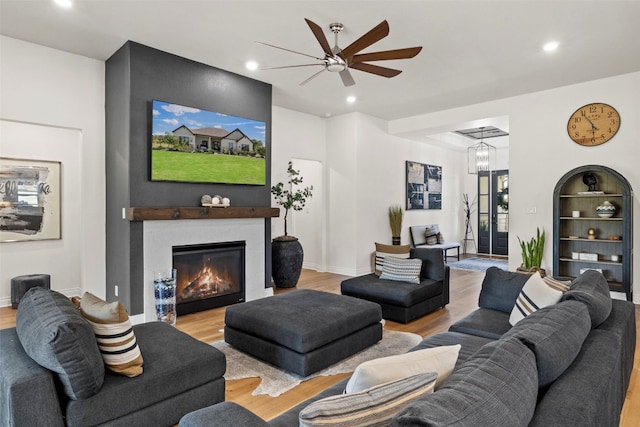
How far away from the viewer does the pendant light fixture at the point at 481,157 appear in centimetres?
823

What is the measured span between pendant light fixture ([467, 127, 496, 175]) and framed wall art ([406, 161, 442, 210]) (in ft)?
3.09

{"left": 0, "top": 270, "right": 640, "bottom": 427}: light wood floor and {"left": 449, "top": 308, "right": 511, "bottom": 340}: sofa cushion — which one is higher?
{"left": 449, "top": 308, "right": 511, "bottom": 340}: sofa cushion

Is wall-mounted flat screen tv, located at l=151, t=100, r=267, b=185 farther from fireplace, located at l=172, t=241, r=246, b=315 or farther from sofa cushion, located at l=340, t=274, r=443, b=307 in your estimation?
sofa cushion, located at l=340, t=274, r=443, b=307

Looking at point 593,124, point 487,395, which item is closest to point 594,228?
point 593,124

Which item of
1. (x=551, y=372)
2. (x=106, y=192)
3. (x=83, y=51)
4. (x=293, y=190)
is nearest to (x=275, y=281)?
(x=293, y=190)

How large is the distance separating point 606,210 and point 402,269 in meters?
3.08

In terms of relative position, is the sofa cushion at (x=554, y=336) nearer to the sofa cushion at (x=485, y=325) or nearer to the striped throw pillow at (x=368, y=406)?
the striped throw pillow at (x=368, y=406)

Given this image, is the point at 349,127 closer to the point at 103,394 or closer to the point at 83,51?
the point at 83,51

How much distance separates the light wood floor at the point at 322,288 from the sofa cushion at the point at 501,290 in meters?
0.79

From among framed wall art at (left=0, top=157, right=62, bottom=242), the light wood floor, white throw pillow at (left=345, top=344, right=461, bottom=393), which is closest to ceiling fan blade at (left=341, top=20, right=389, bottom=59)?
white throw pillow at (left=345, top=344, right=461, bottom=393)

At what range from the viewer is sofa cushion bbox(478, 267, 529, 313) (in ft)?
10.0

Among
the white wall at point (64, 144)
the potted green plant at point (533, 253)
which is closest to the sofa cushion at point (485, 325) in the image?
the potted green plant at point (533, 253)

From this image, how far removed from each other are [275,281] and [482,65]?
417 centimetres

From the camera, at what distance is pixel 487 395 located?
987 millimetres
